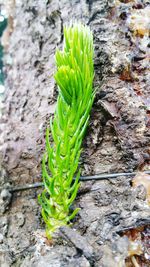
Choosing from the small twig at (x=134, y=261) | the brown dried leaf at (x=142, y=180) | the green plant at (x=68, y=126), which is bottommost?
the small twig at (x=134, y=261)

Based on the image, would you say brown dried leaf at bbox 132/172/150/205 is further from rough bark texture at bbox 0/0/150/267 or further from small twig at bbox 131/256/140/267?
small twig at bbox 131/256/140/267

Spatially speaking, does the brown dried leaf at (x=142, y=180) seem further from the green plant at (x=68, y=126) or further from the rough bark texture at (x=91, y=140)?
the green plant at (x=68, y=126)

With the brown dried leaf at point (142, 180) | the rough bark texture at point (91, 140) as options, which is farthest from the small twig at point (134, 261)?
the brown dried leaf at point (142, 180)

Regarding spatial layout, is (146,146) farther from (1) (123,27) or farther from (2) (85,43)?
(1) (123,27)

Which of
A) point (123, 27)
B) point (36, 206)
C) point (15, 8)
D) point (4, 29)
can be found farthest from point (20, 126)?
point (4, 29)

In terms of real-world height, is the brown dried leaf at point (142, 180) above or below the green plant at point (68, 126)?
below

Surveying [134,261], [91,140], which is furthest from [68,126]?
[134,261]

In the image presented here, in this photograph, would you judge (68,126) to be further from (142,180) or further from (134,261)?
(134,261)
